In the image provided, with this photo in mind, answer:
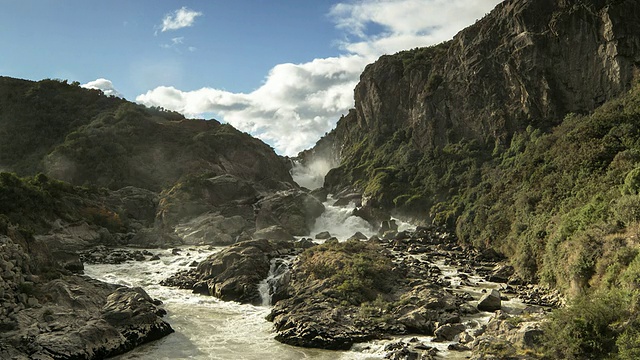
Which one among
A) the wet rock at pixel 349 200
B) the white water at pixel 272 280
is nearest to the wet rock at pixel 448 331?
the white water at pixel 272 280

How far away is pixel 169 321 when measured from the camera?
1385 inches

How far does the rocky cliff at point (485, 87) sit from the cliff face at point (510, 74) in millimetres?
163

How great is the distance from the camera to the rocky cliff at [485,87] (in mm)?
72125

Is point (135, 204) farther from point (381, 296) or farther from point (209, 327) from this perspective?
point (381, 296)

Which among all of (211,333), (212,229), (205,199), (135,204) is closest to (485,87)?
(212,229)

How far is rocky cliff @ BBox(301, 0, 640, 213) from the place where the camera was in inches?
2840

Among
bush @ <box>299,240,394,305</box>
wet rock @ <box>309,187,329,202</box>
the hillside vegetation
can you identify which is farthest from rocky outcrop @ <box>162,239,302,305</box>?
wet rock @ <box>309,187,329,202</box>

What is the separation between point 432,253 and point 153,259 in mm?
34145

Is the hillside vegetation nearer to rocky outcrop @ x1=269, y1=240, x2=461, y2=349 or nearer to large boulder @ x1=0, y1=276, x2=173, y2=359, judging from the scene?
rocky outcrop @ x1=269, y1=240, x2=461, y2=349

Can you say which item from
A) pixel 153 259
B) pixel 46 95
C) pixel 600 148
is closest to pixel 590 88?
pixel 600 148

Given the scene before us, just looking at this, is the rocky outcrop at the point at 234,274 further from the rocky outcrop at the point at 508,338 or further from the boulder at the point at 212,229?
the boulder at the point at 212,229

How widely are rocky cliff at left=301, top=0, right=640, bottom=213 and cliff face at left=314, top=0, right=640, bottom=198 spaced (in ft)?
0.53

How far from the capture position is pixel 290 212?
88938 millimetres

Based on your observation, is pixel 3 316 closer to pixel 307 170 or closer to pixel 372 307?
pixel 372 307
